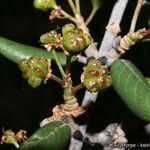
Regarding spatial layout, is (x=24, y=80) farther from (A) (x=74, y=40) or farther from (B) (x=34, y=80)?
(A) (x=74, y=40)

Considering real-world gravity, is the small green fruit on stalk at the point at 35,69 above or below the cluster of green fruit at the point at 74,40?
below

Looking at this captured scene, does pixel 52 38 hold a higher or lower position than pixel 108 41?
higher

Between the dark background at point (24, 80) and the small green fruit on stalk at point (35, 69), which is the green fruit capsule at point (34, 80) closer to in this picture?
the small green fruit on stalk at point (35, 69)

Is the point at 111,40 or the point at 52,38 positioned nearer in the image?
the point at 52,38

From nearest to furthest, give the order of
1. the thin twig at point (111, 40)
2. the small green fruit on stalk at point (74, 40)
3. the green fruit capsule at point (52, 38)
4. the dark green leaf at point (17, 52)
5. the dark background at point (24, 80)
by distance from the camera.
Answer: the small green fruit on stalk at point (74, 40)
the green fruit capsule at point (52, 38)
the thin twig at point (111, 40)
the dark green leaf at point (17, 52)
the dark background at point (24, 80)

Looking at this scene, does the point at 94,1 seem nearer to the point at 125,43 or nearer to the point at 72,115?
the point at 125,43

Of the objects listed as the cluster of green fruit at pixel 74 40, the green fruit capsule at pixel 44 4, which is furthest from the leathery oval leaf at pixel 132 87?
the green fruit capsule at pixel 44 4

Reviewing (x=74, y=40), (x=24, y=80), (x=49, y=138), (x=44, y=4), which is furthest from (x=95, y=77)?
(x=24, y=80)
